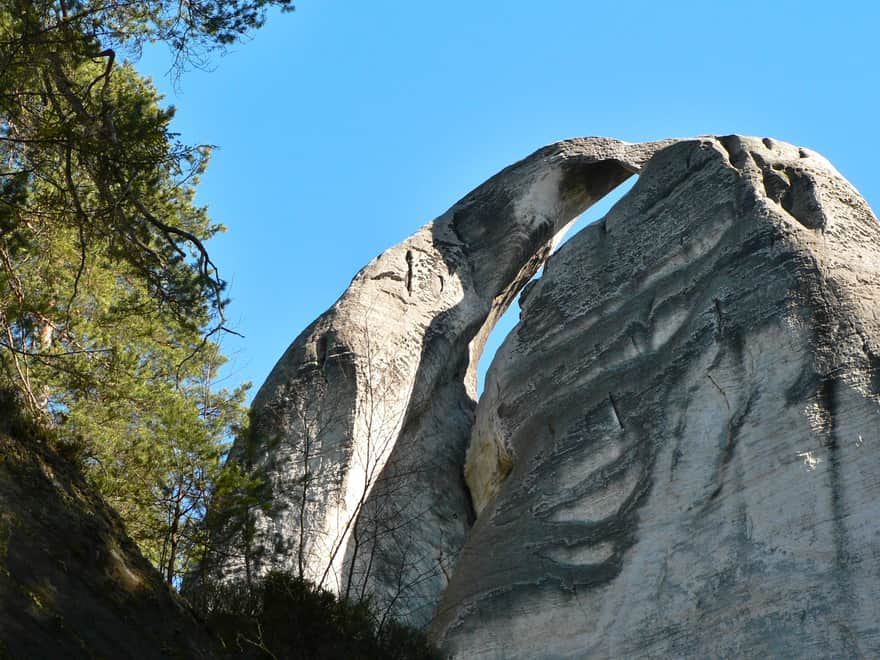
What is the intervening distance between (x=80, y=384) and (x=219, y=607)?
7.31 ft

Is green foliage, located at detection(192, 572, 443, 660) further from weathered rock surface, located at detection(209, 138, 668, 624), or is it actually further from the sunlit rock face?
the sunlit rock face

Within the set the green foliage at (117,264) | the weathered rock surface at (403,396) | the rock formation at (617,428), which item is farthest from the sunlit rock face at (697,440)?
the green foliage at (117,264)

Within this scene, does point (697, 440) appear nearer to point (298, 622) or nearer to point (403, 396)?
point (298, 622)

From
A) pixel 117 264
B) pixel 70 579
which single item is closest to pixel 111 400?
pixel 117 264

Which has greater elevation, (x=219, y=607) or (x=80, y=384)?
(x=80, y=384)

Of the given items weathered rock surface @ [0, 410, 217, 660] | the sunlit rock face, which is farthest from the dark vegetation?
the sunlit rock face

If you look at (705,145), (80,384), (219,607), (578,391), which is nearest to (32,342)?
(80,384)

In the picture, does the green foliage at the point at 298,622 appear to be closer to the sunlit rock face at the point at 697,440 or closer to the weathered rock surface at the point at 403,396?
the weathered rock surface at the point at 403,396

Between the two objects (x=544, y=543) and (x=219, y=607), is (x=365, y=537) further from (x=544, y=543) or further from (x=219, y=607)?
(x=219, y=607)

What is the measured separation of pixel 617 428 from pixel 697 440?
40.3 inches

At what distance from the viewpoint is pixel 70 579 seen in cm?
741

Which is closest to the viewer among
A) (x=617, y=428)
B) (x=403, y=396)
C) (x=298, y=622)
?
(x=298, y=622)

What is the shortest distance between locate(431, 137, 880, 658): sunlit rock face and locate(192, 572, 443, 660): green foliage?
3.78 ft

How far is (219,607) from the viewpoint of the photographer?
1045 cm
